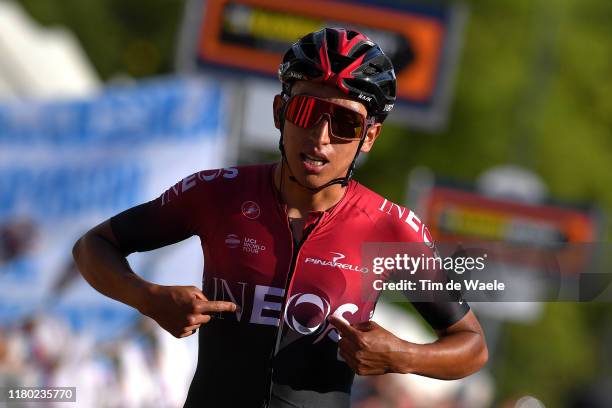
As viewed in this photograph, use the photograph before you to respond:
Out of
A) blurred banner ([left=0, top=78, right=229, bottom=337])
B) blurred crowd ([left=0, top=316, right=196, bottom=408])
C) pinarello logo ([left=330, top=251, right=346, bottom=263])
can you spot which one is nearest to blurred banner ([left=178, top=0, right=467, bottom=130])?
blurred banner ([left=0, top=78, right=229, bottom=337])

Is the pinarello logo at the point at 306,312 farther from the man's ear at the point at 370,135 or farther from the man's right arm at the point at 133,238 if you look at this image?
the man's ear at the point at 370,135

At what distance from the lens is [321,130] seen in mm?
4730

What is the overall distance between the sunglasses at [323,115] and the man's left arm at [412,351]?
2.32 ft

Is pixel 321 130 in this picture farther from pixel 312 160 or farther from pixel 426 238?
pixel 426 238

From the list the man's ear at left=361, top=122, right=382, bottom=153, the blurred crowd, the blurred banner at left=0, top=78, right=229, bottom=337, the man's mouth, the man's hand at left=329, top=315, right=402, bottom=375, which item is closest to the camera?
the man's hand at left=329, top=315, right=402, bottom=375

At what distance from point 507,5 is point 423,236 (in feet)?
126

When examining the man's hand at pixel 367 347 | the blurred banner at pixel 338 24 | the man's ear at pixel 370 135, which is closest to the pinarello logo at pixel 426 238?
the man's ear at pixel 370 135

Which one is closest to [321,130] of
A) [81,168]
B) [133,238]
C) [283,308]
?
[283,308]

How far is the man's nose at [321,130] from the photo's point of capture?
186 inches

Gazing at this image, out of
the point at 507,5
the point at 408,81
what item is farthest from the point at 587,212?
the point at 507,5

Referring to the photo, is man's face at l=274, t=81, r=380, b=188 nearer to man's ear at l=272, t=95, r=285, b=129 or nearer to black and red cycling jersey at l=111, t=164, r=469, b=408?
man's ear at l=272, t=95, r=285, b=129

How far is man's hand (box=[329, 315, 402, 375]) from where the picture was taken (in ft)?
14.4

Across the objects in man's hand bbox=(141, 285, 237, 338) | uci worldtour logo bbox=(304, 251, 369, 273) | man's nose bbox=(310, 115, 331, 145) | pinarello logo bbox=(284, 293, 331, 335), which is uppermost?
man's nose bbox=(310, 115, 331, 145)

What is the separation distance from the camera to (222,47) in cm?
1411
